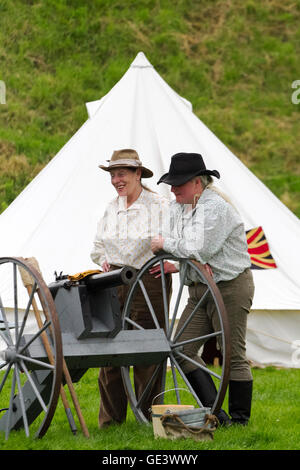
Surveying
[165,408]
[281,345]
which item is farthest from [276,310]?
[165,408]

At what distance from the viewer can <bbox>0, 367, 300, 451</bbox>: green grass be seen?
4469 millimetres

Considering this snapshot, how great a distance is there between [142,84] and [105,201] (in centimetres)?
143

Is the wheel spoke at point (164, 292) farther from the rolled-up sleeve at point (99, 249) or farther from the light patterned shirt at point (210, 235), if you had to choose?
the rolled-up sleeve at point (99, 249)

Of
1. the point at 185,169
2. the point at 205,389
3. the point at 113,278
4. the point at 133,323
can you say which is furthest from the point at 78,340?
the point at 185,169

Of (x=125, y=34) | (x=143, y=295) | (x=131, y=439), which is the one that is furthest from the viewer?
(x=125, y=34)

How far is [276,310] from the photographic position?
7660 millimetres

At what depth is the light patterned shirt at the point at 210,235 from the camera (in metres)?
4.75

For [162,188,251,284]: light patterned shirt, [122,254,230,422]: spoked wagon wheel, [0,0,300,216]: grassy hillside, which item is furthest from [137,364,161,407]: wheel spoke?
[0,0,300,216]: grassy hillside

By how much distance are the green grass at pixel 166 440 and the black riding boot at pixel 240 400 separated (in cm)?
8

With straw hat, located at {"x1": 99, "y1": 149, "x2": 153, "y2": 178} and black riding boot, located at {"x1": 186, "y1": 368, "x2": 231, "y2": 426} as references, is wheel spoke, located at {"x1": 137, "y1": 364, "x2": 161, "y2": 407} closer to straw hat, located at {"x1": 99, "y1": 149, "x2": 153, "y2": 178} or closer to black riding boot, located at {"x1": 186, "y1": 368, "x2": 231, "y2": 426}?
black riding boot, located at {"x1": 186, "y1": 368, "x2": 231, "y2": 426}

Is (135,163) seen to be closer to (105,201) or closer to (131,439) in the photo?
(131,439)

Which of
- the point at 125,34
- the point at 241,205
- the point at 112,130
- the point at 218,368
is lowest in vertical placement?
the point at 218,368

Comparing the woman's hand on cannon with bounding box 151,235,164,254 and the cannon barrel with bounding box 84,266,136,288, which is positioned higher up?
the woman's hand on cannon with bounding box 151,235,164,254

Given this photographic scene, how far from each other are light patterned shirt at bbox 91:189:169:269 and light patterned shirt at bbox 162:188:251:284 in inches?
12.6
